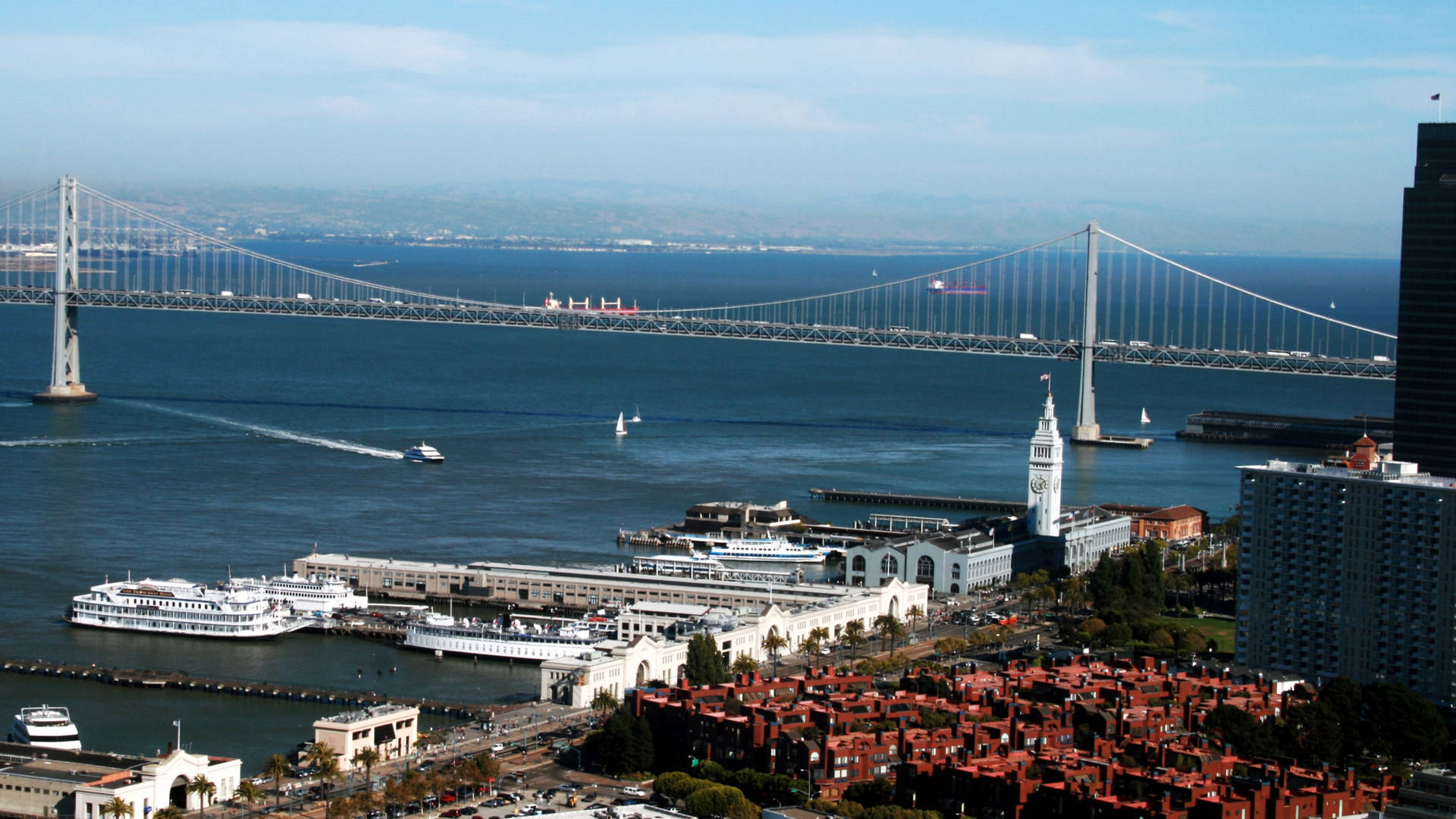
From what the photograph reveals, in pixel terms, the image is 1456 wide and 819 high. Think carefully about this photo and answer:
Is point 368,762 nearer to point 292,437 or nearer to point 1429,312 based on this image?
point 1429,312

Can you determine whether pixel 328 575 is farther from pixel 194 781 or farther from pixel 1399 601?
pixel 1399 601

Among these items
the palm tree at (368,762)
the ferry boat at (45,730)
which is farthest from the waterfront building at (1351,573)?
the ferry boat at (45,730)

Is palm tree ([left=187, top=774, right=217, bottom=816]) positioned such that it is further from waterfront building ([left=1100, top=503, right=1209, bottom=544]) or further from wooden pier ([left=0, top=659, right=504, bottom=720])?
waterfront building ([left=1100, top=503, right=1209, bottom=544])

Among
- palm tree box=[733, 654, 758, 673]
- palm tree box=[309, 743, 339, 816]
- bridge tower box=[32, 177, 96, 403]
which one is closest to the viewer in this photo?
palm tree box=[309, 743, 339, 816]

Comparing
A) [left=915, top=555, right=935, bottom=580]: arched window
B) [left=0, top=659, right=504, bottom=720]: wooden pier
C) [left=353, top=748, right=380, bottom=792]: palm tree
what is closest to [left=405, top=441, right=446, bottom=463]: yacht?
[left=915, top=555, right=935, bottom=580]: arched window

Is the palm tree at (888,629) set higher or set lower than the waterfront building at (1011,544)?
lower

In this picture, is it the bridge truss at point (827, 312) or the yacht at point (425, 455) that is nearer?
the yacht at point (425, 455)

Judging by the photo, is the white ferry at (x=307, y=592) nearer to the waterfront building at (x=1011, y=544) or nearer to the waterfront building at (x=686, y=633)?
the waterfront building at (x=686, y=633)
